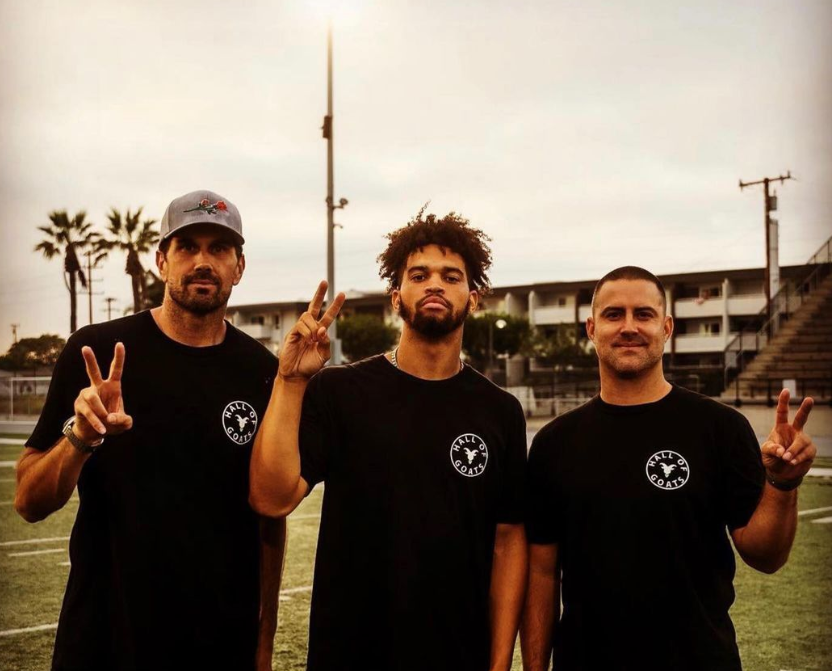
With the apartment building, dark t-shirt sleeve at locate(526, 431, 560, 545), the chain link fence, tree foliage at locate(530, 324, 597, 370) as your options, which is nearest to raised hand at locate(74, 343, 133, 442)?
dark t-shirt sleeve at locate(526, 431, 560, 545)

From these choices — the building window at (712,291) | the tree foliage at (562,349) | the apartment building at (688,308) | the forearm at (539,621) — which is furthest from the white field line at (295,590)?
the building window at (712,291)

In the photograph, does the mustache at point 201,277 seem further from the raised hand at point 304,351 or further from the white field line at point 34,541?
the white field line at point 34,541

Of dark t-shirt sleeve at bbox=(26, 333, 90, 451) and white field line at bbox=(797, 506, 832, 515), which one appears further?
white field line at bbox=(797, 506, 832, 515)

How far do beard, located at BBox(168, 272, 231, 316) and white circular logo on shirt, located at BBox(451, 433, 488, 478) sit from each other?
1.07 m

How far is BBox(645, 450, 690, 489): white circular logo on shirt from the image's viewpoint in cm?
324

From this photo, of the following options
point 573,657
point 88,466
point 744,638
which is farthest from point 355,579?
point 744,638

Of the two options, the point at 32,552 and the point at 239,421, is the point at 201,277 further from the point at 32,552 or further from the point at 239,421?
the point at 32,552

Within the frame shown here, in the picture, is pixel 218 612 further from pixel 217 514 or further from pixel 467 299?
pixel 467 299

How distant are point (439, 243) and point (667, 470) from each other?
49.6 inches

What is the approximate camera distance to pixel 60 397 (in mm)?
3279

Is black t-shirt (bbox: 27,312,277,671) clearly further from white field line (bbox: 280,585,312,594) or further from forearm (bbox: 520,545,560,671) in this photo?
white field line (bbox: 280,585,312,594)

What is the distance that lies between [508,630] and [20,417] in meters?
38.6

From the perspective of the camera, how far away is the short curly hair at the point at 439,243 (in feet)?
12.1

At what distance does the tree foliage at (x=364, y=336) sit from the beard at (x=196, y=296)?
201ft
